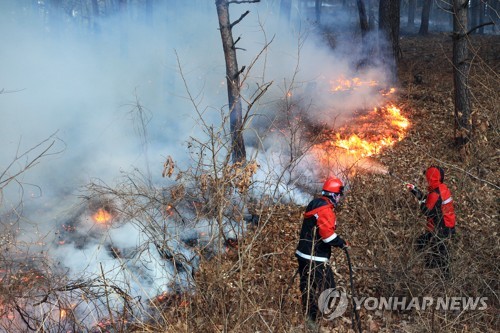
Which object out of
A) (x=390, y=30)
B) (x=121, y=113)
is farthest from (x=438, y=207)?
(x=121, y=113)

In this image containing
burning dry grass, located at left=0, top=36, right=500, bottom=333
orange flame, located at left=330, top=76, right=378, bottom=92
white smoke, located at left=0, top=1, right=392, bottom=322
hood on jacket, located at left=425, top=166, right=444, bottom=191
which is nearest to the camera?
burning dry grass, located at left=0, top=36, right=500, bottom=333

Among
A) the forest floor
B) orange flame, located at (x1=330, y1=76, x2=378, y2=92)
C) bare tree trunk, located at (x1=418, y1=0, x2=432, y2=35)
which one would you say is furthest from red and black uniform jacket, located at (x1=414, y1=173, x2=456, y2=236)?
bare tree trunk, located at (x1=418, y1=0, x2=432, y2=35)

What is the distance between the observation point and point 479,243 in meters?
6.51

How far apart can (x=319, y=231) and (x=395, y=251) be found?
47.4 inches

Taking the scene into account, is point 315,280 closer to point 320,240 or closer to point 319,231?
point 320,240

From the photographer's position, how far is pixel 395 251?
5840 millimetres

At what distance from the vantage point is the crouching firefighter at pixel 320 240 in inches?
219

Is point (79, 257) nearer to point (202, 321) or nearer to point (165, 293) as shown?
point (165, 293)

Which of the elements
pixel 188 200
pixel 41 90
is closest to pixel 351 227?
pixel 188 200

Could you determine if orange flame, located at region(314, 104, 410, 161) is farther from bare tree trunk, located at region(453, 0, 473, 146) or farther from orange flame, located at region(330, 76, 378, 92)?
bare tree trunk, located at region(453, 0, 473, 146)

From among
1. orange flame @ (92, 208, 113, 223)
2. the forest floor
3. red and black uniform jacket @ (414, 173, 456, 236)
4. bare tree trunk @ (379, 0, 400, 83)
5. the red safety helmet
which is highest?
bare tree trunk @ (379, 0, 400, 83)

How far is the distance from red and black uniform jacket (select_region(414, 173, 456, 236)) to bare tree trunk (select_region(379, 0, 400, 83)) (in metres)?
7.84

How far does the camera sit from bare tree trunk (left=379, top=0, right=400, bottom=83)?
13367 mm

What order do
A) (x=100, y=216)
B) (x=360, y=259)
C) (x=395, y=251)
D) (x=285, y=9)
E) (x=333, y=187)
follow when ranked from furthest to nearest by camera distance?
(x=285, y=9), (x=100, y=216), (x=360, y=259), (x=395, y=251), (x=333, y=187)
